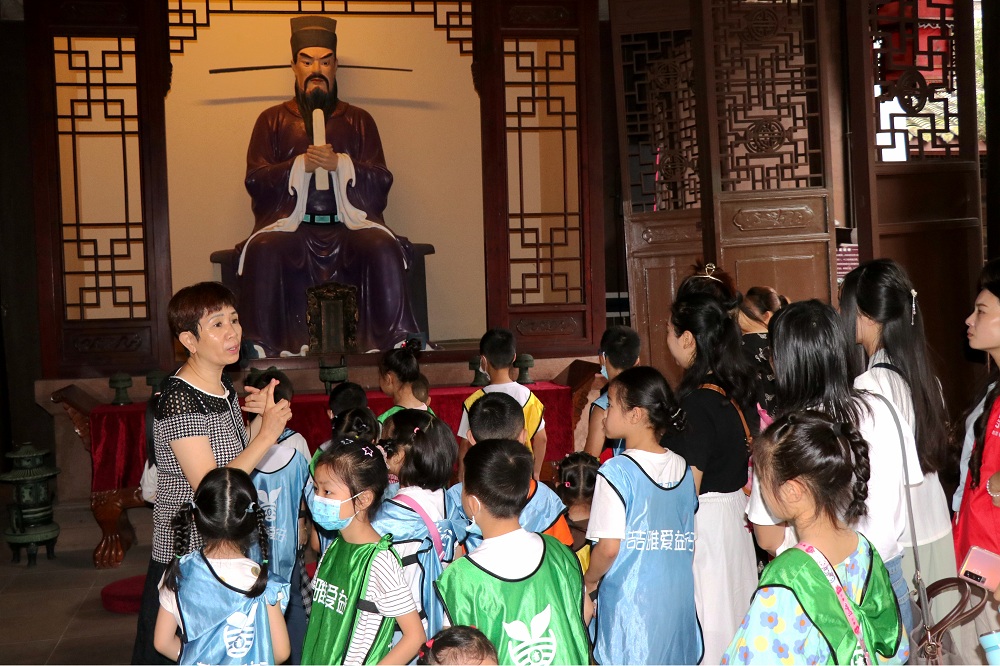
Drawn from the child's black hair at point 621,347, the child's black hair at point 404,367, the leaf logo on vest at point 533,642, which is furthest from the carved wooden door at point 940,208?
the leaf logo on vest at point 533,642

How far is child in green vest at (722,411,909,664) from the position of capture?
1.38 m

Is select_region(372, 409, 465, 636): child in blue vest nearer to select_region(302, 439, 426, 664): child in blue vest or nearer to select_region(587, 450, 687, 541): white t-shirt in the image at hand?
select_region(302, 439, 426, 664): child in blue vest

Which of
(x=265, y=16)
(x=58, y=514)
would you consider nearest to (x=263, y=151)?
(x=265, y=16)

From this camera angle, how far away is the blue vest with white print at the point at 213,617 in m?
1.77

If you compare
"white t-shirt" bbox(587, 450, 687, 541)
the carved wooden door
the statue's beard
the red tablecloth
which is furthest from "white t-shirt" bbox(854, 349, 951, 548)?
the statue's beard

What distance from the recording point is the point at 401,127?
303 inches

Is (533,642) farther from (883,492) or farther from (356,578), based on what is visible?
(883,492)

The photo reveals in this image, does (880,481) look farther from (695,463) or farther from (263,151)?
(263,151)

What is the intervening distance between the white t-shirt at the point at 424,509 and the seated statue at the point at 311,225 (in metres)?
4.21

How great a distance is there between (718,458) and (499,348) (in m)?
1.24

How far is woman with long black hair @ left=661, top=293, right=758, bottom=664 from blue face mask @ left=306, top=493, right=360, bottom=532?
76 cm

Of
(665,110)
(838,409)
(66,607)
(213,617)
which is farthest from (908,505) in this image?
(665,110)

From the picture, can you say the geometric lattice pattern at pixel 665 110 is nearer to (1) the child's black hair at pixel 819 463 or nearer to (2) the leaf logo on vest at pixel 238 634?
(1) the child's black hair at pixel 819 463

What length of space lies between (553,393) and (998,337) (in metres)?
3.06
